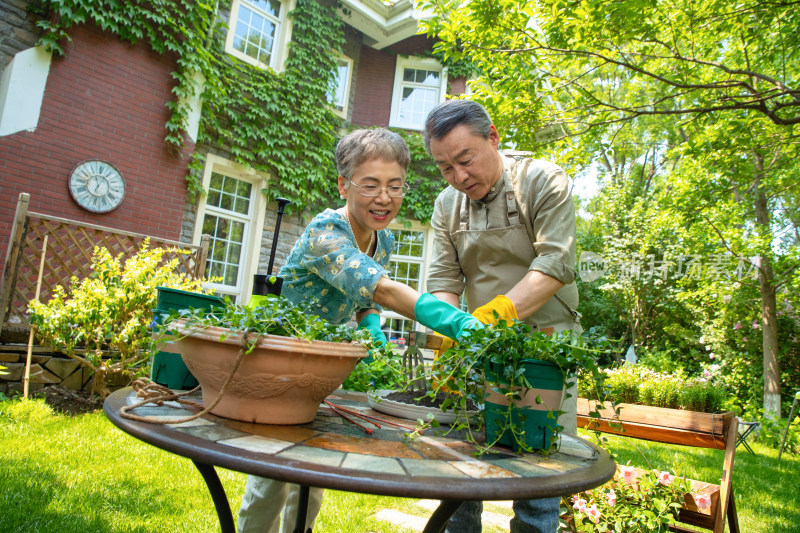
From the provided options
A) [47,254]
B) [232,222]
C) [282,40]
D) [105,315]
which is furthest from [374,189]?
[282,40]

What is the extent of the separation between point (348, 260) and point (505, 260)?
0.77m

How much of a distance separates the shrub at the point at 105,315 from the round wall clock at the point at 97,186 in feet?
5.84

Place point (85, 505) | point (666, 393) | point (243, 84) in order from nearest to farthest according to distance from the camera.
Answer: point (85, 505), point (666, 393), point (243, 84)

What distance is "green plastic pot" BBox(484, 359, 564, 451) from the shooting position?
960mm

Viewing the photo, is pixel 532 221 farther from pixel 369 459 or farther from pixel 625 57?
pixel 625 57

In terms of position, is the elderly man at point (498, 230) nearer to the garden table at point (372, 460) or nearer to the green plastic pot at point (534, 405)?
the green plastic pot at point (534, 405)

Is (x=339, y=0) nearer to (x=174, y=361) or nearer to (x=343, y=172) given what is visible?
(x=343, y=172)

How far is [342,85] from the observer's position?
29.7 ft

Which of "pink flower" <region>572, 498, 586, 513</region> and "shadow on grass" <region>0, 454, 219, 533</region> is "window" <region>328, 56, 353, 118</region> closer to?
"shadow on grass" <region>0, 454, 219, 533</region>

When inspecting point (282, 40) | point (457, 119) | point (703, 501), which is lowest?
point (703, 501)

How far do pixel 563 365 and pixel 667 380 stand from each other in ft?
13.7

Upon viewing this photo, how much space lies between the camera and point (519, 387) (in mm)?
970

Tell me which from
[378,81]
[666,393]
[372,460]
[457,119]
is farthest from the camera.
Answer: [378,81]

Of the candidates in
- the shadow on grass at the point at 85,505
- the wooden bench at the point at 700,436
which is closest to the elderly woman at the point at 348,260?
the shadow on grass at the point at 85,505
